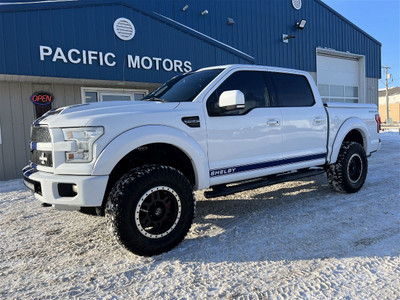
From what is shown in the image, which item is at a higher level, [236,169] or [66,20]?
[66,20]

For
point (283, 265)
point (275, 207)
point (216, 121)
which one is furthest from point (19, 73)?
point (283, 265)

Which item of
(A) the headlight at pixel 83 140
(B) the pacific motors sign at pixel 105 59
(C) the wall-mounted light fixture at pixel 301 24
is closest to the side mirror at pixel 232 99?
(A) the headlight at pixel 83 140

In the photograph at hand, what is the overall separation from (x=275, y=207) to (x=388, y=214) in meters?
1.51

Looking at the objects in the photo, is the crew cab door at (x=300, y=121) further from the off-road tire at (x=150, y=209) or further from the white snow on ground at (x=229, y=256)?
the off-road tire at (x=150, y=209)

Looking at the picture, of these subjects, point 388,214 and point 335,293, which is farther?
point 388,214

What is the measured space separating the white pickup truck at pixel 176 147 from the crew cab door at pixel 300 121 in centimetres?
2

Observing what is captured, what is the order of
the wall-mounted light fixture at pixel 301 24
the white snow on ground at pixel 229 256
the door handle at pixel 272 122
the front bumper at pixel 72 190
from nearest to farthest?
the white snow on ground at pixel 229 256 < the front bumper at pixel 72 190 < the door handle at pixel 272 122 < the wall-mounted light fixture at pixel 301 24

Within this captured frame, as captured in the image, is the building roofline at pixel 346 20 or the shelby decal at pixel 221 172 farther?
the building roofline at pixel 346 20

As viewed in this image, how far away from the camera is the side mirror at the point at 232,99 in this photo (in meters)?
3.42

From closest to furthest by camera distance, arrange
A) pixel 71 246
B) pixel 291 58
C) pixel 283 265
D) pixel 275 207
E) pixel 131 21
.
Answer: pixel 283 265
pixel 71 246
pixel 275 207
pixel 131 21
pixel 291 58

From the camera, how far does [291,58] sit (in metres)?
15.4

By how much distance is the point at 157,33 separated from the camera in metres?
8.98

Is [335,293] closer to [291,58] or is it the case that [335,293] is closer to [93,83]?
[93,83]

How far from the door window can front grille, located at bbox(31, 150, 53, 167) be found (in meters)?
1.80
